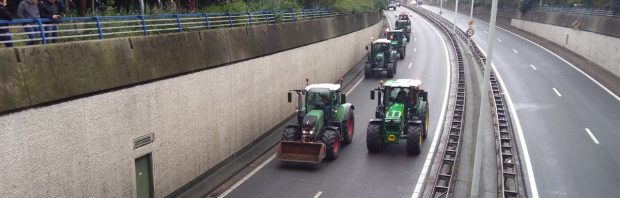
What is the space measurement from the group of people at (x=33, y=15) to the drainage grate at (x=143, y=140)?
3.09 metres

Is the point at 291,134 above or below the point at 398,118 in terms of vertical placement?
below

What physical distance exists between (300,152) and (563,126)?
13293 mm

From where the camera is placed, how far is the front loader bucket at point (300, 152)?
16.1m

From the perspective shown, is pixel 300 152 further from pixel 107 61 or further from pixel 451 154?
pixel 107 61

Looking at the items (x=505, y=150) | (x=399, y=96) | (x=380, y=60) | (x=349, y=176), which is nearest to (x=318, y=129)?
(x=349, y=176)

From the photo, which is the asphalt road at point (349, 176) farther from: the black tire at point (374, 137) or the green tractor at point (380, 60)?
the green tractor at point (380, 60)

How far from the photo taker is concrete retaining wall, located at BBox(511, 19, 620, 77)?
108 ft

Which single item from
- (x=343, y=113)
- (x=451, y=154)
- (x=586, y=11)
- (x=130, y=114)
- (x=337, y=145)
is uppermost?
(x=586, y=11)

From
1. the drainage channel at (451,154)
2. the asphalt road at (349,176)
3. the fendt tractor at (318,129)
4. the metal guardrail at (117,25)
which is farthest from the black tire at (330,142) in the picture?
the metal guardrail at (117,25)

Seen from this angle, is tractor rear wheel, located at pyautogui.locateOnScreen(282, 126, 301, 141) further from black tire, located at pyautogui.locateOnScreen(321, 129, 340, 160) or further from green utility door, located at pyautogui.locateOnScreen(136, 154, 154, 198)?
green utility door, located at pyautogui.locateOnScreen(136, 154, 154, 198)

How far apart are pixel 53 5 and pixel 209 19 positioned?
678 centimetres

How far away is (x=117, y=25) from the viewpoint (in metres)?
13.4

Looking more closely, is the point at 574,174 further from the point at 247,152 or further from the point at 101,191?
the point at 101,191

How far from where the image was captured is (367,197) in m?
14.5
